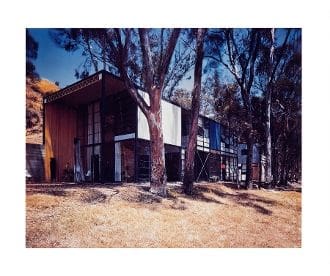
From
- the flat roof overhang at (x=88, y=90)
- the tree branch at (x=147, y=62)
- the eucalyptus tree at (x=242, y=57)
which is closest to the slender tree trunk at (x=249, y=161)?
the eucalyptus tree at (x=242, y=57)

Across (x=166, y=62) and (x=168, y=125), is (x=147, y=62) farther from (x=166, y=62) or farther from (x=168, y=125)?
(x=168, y=125)

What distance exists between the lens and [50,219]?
4.14 m

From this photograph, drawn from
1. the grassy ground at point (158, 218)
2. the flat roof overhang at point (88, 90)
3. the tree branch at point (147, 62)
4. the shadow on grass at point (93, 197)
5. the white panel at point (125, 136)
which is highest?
the tree branch at point (147, 62)

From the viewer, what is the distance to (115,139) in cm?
463

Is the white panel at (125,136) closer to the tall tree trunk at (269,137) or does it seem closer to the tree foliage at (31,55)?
the tree foliage at (31,55)

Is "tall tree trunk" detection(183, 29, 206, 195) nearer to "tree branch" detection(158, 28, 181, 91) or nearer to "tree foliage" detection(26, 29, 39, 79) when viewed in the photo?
"tree branch" detection(158, 28, 181, 91)

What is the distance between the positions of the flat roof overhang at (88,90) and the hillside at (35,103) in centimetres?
10

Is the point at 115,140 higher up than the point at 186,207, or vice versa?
the point at 115,140

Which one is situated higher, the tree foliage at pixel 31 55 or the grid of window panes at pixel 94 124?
the tree foliage at pixel 31 55

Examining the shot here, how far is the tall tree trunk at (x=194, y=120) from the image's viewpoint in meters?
4.43

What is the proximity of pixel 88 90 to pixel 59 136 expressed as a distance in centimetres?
73
